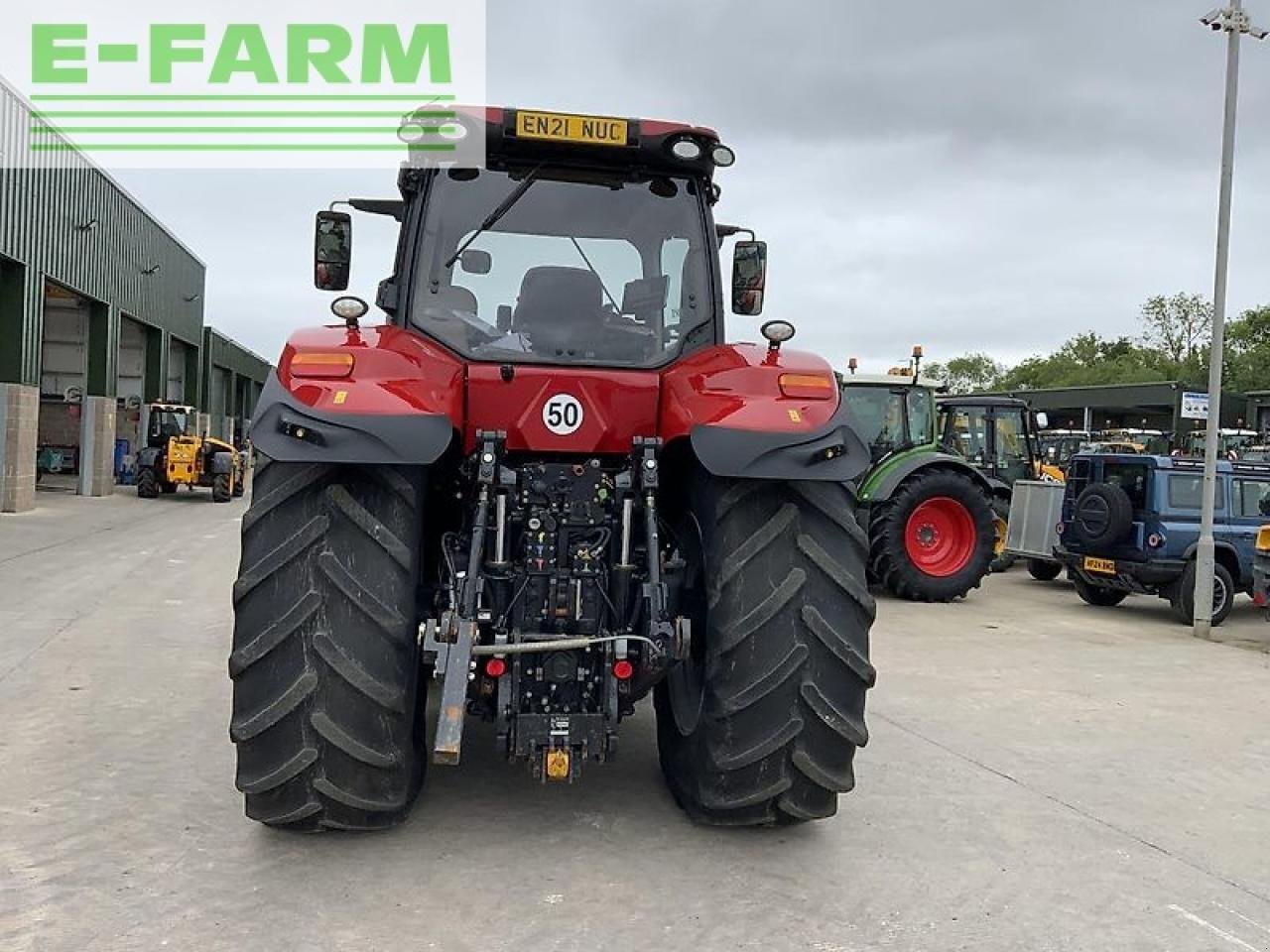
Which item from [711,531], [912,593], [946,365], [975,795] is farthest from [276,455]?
[946,365]

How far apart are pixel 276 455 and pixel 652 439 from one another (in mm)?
1355

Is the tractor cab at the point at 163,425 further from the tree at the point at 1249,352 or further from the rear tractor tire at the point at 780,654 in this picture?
the tree at the point at 1249,352

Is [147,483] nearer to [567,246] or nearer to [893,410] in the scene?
[893,410]

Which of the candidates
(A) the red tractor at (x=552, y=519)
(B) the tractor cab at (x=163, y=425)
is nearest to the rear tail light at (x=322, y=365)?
(A) the red tractor at (x=552, y=519)

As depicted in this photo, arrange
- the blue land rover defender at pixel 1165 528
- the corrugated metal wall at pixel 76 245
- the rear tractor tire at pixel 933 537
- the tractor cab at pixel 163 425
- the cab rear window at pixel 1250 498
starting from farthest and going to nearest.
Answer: the tractor cab at pixel 163 425
the corrugated metal wall at pixel 76 245
the rear tractor tire at pixel 933 537
the cab rear window at pixel 1250 498
the blue land rover defender at pixel 1165 528

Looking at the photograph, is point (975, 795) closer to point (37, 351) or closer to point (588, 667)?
point (588, 667)

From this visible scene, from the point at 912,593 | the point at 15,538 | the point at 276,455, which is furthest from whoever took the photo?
the point at 15,538

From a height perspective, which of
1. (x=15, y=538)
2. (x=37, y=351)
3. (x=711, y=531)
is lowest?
(x=15, y=538)

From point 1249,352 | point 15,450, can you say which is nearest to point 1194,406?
→ point 15,450

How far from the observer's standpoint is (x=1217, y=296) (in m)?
10.1

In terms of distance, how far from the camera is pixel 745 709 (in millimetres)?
4016

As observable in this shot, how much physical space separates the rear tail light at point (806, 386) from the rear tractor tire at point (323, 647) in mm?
1437

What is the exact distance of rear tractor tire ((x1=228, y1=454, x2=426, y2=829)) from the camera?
3781mm

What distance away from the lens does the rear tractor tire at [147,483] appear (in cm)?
2645
